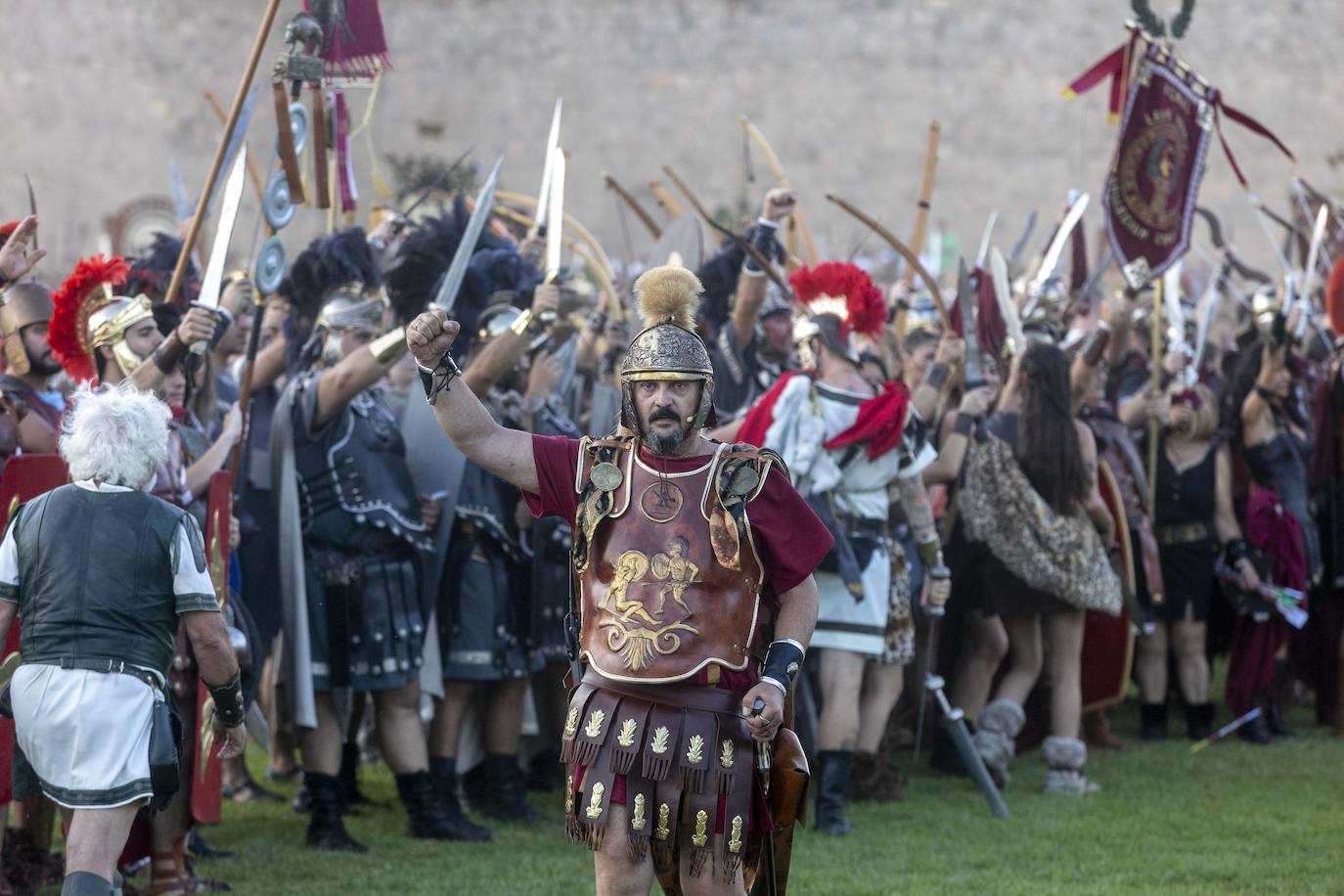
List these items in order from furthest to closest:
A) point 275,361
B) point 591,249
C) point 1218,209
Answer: point 1218,209
point 591,249
point 275,361

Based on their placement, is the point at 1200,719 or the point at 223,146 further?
the point at 1200,719

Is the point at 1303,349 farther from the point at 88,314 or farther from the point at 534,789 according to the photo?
the point at 88,314

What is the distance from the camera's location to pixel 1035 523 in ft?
25.2

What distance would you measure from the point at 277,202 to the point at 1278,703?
5.88 metres

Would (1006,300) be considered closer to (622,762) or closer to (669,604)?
(669,604)

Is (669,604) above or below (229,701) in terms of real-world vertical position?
above

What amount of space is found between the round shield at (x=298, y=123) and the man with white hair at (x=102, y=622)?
153cm

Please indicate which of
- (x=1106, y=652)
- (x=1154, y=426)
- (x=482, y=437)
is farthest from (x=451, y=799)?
(x=1154, y=426)

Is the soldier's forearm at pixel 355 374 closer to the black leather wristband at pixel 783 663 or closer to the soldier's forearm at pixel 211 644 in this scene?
the soldier's forearm at pixel 211 644

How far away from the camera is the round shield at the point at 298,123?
19.0 ft

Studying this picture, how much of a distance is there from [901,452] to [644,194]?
24882 mm

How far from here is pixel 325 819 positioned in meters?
6.37

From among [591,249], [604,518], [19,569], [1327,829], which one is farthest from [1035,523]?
[19,569]

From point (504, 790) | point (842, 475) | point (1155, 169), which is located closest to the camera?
point (842, 475)
